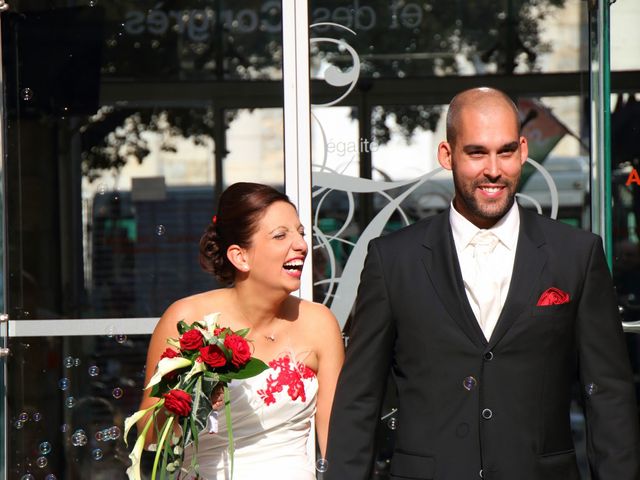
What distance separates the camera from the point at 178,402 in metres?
3.18

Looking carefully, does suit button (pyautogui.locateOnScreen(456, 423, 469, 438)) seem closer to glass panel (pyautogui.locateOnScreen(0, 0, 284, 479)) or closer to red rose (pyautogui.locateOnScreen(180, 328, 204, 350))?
red rose (pyautogui.locateOnScreen(180, 328, 204, 350))

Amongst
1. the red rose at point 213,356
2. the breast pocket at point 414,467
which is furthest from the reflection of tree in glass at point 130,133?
the breast pocket at point 414,467

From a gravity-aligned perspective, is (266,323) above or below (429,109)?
below

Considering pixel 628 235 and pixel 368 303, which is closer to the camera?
pixel 368 303

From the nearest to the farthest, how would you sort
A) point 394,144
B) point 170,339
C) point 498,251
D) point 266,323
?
1. point 498,251
2. point 170,339
3. point 266,323
4. point 394,144

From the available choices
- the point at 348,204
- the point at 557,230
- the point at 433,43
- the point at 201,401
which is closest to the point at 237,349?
the point at 201,401

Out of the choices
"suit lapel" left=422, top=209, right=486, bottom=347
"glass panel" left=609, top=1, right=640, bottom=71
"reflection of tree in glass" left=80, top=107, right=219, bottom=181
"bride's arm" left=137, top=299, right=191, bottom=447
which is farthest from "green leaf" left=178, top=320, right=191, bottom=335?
"glass panel" left=609, top=1, right=640, bottom=71

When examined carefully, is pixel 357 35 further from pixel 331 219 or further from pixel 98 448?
pixel 98 448

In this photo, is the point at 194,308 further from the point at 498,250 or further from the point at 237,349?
the point at 498,250

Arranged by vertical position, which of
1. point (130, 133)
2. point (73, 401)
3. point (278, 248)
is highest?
point (130, 133)

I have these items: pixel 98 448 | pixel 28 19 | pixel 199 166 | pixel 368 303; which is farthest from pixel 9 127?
pixel 368 303

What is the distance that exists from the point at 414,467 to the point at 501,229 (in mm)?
704

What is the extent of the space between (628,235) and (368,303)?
225 cm

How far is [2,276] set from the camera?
502cm
